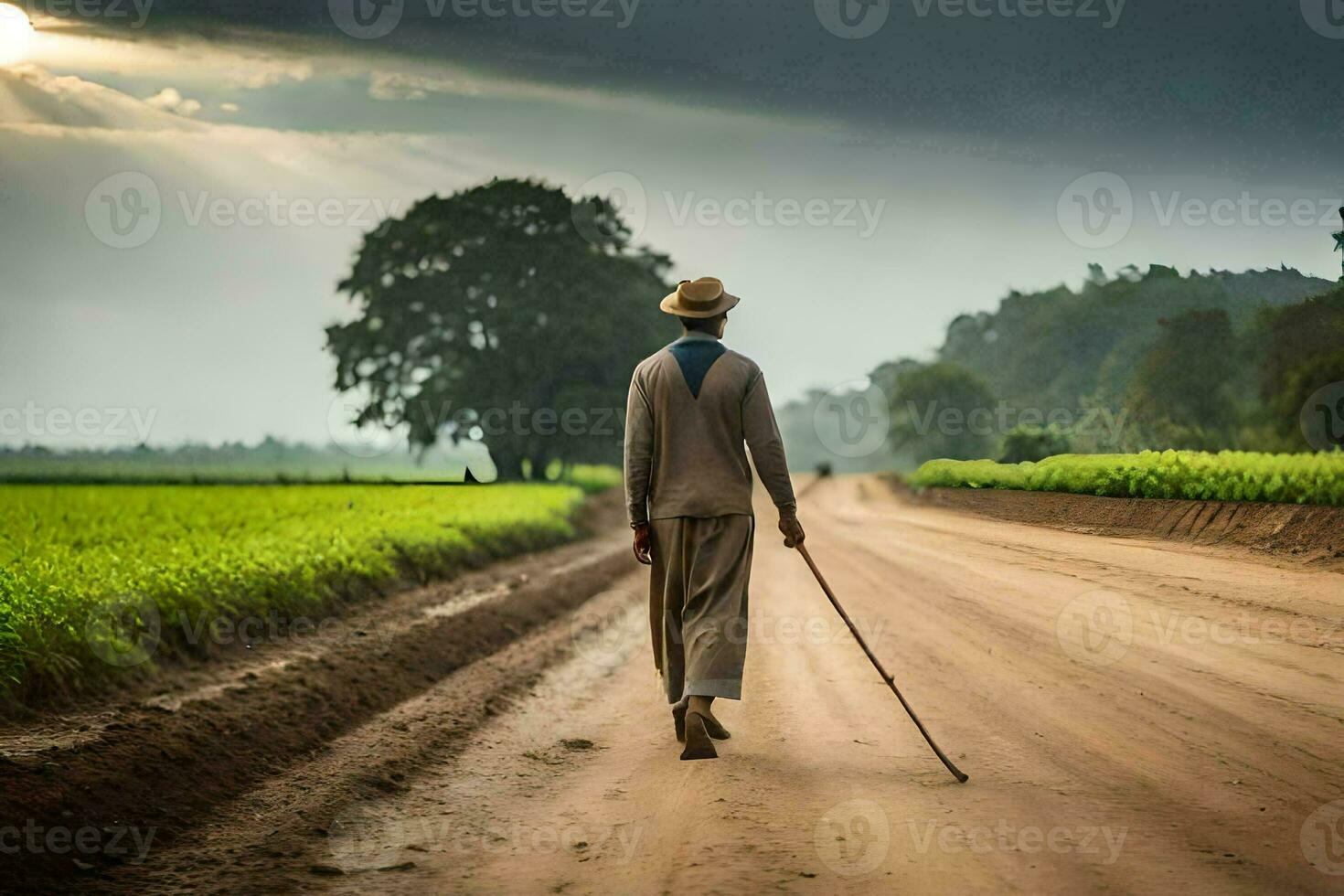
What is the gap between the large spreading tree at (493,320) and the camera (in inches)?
1211

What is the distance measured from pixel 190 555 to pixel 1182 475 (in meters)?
8.44

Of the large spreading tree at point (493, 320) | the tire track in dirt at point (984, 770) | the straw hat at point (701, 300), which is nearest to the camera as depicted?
the tire track in dirt at point (984, 770)

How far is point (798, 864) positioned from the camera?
398cm

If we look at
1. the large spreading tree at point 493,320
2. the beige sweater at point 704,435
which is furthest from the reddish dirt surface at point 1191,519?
the large spreading tree at point 493,320

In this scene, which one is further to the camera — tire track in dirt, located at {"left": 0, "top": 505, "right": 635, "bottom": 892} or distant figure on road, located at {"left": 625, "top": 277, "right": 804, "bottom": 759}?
distant figure on road, located at {"left": 625, "top": 277, "right": 804, "bottom": 759}

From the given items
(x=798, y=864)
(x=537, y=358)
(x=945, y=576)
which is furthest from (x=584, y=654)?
(x=537, y=358)

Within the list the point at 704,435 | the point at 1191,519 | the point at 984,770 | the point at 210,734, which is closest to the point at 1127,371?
the point at 1191,519

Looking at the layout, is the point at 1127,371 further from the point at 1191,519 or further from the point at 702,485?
the point at 702,485

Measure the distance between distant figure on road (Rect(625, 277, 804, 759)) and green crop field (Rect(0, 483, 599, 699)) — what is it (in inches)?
146

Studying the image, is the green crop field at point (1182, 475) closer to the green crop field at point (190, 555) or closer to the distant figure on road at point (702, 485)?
the distant figure on road at point (702, 485)

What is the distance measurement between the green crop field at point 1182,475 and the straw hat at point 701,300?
158cm

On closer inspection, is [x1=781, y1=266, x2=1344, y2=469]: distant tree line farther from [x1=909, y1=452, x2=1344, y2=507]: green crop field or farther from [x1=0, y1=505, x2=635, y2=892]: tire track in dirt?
Result: [x1=0, y1=505, x2=635, y2=892]: tire track in dirt

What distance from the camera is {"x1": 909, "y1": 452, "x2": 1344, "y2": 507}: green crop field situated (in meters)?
4.37

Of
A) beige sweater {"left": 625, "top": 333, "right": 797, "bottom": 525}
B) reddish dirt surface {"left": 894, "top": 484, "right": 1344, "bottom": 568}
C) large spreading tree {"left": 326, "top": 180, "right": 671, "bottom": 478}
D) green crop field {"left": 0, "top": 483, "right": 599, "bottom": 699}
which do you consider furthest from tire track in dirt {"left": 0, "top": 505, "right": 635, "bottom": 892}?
large spreading tree {"left": 326, "top": 180, "right": 671, "bottom": 478}
